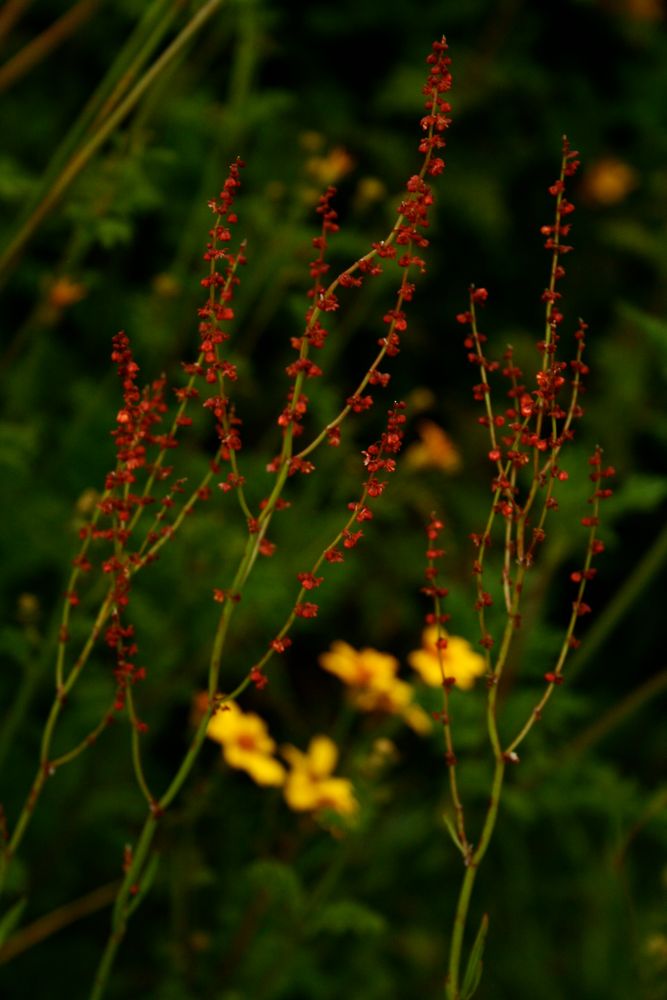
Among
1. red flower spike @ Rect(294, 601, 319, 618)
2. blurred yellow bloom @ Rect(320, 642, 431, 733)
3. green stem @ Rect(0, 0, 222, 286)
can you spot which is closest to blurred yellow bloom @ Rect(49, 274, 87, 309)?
green stem @ Rect(0, 0, 222, 286)

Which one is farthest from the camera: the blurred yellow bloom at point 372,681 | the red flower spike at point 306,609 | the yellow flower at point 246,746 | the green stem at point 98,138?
the blurred yellow bloom at point 372,681

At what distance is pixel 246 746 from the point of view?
2.09m

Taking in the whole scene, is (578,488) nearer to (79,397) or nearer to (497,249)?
(79,397)

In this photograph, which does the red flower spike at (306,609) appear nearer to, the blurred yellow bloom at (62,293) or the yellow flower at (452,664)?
the yellow flower at (452,664)

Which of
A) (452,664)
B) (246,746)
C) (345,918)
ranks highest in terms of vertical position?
(452,664)

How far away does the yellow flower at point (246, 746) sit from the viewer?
2012mm

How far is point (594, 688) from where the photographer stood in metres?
3.64

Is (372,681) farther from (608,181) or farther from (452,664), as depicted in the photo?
(608,181)

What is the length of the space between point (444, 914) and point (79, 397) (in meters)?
1.38

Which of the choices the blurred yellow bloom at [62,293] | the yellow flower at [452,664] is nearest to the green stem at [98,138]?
the blurred yellow bloom at [62,293]

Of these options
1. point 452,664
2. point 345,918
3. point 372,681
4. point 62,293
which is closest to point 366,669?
point 372,681

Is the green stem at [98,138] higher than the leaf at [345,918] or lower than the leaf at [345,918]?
Result: higher

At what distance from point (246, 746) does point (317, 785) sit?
0.52ft

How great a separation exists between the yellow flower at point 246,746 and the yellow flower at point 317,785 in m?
0.05
